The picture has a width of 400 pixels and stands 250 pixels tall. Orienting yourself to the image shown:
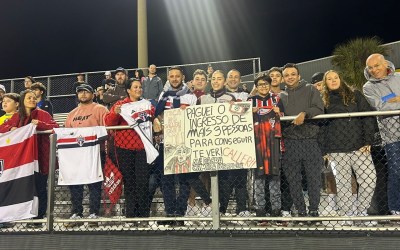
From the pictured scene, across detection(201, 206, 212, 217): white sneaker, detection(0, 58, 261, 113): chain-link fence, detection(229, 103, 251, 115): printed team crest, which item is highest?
detection(0, 58, 261, 113): chain-link fence

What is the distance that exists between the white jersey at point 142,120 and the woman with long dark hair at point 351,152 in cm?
211

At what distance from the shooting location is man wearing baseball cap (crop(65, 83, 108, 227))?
202 inches

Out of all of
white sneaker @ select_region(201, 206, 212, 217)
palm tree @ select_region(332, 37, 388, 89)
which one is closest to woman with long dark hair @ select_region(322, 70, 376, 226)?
white sneaker @ select_region(201, 206, 212, 217)

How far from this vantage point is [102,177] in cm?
503

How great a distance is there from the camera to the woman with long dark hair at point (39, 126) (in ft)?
17.3

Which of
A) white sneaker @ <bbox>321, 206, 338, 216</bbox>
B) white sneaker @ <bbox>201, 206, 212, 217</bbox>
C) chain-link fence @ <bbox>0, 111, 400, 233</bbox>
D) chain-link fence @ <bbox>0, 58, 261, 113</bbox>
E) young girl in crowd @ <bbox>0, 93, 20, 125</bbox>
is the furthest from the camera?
chain-link fence @ <bbox>0, 58, 261, 113</bbox>

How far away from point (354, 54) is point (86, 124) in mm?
19090

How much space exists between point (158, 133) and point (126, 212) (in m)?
1.04

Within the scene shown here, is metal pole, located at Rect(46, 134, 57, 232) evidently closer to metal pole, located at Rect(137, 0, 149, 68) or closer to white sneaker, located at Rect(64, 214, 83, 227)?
white sneaker, located at Rect(64, 214, 83, 227)

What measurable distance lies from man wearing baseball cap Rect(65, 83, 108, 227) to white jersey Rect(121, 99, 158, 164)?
1.66 ft

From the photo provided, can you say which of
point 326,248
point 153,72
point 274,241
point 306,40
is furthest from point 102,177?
point 306,40

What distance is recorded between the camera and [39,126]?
5461 millimetres

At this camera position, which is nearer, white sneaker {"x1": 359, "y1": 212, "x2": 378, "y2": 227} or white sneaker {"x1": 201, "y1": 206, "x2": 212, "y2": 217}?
white sneaker {"x1": 359, "y1": 212, "x2": 378, "y2": 227}

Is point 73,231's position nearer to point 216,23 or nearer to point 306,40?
point 216,23
